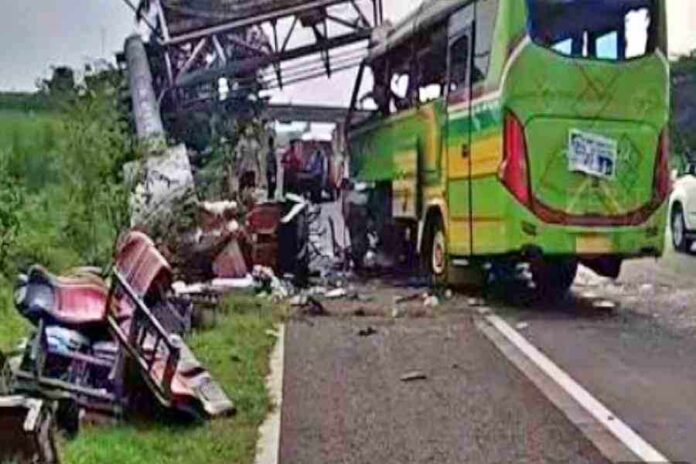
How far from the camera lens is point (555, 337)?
42.0 ft

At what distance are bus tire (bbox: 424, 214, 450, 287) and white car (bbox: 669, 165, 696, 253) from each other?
7.22 m

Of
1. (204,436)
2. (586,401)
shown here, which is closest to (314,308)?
(586,401)

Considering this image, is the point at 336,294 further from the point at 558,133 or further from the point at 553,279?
the point at 558,133

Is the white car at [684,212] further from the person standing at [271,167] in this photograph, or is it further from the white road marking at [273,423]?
the white road marking at [273,423]

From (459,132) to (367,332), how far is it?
147 inches

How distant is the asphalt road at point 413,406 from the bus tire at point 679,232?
40.3 ft

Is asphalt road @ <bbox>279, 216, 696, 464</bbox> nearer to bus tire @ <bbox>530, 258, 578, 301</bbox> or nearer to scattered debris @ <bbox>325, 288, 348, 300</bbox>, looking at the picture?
bus tire @ <bbox>530, 258, 578, 301</bbox>

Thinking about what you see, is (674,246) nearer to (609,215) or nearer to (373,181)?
(373,181)

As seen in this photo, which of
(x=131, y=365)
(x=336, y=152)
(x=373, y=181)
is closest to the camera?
(x=131, y=365)

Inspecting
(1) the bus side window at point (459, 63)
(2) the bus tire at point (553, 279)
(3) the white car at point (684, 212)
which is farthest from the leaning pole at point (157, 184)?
(3) the white car at point (684, 212)

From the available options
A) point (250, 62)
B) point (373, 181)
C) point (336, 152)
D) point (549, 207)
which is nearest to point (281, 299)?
point (549, 207)

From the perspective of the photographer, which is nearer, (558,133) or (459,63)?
(558,133)

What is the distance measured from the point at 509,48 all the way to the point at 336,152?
1259 centimetres

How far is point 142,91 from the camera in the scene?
21.5 metres
